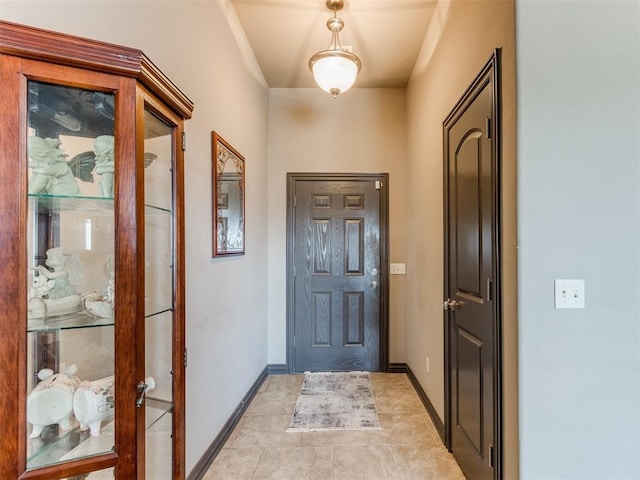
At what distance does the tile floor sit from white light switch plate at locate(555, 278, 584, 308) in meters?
1.29

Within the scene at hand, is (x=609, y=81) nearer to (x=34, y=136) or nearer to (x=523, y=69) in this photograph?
(x=523, y=69)

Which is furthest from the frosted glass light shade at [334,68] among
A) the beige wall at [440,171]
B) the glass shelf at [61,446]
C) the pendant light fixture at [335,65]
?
the glass shelf at [61,446]

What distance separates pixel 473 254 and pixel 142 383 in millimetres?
1607

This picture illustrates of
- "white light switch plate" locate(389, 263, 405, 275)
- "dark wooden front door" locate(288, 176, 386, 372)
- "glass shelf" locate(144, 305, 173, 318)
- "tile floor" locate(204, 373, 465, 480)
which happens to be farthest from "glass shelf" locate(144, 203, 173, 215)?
"white light switch plate" locate(389, 263, 405, 275)

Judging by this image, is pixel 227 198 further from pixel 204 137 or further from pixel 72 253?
pixel 72 253

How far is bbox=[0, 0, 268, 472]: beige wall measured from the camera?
1.24 meters

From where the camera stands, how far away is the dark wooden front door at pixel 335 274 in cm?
359

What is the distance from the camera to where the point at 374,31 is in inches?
104

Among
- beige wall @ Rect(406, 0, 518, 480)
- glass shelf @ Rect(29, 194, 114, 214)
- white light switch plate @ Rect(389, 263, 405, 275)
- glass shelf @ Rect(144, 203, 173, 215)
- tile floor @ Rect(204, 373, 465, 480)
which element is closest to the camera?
glass shelf @ Rect(29, 194, 114, 214)

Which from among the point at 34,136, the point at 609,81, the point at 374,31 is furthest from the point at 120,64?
the point at 374,31

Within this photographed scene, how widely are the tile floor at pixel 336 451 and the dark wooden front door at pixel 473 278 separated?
22 centimetres

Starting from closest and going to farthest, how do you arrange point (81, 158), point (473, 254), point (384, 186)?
point (81, 158)
point (473, 254)
point (384, 186)

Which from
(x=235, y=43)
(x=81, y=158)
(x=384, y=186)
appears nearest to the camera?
(x=81, y=158)

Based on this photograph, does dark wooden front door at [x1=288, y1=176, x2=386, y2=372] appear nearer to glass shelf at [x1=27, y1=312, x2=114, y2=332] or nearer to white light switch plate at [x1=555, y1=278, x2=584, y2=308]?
white light switch plate at [x1=555, y1=278, x2=584, y2=308]
